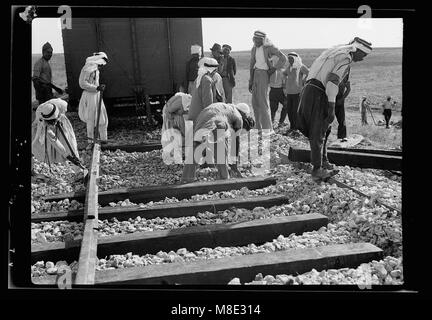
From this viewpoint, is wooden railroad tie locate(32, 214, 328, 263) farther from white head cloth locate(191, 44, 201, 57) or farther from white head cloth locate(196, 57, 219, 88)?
white head cloth locate(191, 44, 201, 57)

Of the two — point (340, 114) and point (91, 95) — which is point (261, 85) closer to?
point (340, 114)

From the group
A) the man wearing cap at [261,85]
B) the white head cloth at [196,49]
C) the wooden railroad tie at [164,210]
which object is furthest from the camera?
the white head cloth at [196,49]

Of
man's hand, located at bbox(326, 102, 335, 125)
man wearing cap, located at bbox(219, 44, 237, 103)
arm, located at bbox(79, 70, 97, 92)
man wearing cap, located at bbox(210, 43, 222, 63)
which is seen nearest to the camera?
man's hand, located at bbox(326, 102, 335, 125)

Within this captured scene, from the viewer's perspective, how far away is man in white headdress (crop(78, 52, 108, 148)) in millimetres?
7500

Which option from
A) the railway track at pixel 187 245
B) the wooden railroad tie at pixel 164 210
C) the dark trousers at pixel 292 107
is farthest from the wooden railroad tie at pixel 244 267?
the dark trousers at pixel 292 107

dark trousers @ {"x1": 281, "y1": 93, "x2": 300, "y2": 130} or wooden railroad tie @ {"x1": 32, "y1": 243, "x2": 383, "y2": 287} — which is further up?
dark trousers @ {"x1": 281, "y1": 93, "x2": 300, "y2": 130}

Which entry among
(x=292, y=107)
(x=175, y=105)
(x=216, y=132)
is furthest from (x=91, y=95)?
(x=292, y=107)

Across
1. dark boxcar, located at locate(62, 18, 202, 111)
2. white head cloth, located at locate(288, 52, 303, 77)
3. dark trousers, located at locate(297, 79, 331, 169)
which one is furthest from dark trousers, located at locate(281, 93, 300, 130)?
dark trousers, located at locate(297, 79, 331, 169)

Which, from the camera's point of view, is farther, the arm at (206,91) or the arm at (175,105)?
the arm at (175,105)

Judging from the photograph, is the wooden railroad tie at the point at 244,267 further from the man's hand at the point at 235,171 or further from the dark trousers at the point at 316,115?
the man's hand at the point at 235,171

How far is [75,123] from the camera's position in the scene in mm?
11148

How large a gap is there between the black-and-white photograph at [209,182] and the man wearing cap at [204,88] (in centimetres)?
2

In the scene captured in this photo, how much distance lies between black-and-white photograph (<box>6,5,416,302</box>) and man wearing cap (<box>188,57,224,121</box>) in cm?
2

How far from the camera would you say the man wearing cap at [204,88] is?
6.22 meters
